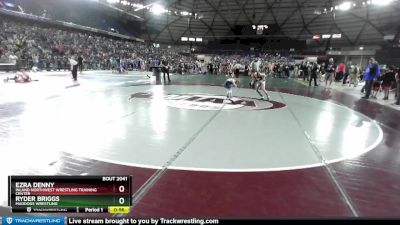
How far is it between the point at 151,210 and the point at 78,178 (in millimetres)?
761

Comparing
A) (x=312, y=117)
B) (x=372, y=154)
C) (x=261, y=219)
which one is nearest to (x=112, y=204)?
(x=261, y=219)

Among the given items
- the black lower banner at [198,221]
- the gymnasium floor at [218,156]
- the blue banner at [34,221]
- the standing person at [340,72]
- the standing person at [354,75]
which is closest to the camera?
the blue banner at [34,221]

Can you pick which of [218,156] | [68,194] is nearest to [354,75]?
[218,156]

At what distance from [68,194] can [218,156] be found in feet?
8.22

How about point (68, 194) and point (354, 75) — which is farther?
point (354, 75)

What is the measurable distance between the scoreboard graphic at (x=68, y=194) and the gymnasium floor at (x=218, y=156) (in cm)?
35

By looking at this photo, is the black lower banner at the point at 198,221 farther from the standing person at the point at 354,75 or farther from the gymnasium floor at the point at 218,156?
the standing person at the point at 354,75

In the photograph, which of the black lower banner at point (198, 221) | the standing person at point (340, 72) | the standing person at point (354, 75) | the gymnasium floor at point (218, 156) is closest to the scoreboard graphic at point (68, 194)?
the black lower banner at point (198, 221)

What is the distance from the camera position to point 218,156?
15.7 feet

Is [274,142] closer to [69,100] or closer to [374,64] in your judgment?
[69,100]

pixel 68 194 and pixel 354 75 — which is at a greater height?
pixel 354 75

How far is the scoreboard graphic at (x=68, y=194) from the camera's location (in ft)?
8.86

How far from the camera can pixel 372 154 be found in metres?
5.22

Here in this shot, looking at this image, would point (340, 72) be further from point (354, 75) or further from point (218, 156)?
point (218, 156)
